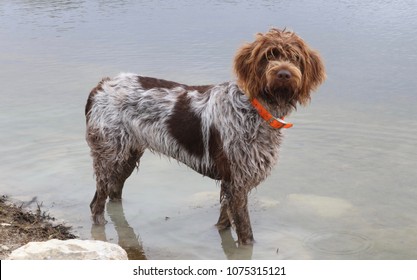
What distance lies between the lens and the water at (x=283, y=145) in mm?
6688

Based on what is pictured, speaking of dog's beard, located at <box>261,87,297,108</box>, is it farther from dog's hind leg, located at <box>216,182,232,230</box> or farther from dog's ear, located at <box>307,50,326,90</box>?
dog's hind leg, located at <box>216,182,232,230</box>

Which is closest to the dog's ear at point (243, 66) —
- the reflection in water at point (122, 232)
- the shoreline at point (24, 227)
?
the reflection in water at point (122, 232)

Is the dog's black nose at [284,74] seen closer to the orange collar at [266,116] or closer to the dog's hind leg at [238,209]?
the orange collar at [266,116]

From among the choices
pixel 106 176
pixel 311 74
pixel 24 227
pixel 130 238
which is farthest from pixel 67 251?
pixel 311 74

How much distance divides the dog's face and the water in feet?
4.99

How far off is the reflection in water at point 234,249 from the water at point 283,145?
0.7 inches

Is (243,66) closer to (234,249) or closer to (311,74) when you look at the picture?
(311,74)

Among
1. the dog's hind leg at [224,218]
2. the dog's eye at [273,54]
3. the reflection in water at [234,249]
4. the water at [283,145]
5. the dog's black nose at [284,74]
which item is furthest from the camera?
the water at [283,145]

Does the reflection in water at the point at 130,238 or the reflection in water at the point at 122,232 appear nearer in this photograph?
the reflection in water at the point at 130,238

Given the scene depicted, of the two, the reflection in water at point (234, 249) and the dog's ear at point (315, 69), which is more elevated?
the dog's ear at point (315, 69)

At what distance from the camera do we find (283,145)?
872cm

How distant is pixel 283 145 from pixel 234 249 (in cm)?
259

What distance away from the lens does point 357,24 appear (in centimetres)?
1423

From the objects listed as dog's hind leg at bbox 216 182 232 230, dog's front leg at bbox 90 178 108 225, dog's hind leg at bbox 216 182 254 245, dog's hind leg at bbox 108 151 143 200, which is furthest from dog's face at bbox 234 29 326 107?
dog's front leg at bbox 90 178 108 225
